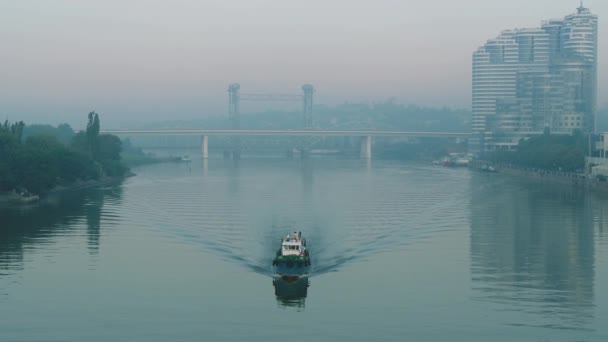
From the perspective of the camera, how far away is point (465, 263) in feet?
44.6

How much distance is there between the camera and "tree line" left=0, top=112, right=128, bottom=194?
75.5 feet

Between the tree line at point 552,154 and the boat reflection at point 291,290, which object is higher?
the tree line at point 552,154

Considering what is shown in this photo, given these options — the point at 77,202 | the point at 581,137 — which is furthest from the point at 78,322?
the point at 581,137

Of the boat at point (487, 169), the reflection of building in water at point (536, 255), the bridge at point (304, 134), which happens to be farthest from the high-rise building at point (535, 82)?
the reflection of building in water at point (536, 255)

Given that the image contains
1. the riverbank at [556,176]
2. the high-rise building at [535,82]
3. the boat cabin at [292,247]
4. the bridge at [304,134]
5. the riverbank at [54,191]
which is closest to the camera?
the boat cabin at [292,247]

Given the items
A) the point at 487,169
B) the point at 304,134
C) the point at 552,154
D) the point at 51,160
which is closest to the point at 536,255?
the point at 51,160

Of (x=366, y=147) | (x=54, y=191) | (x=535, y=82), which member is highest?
(x=535, y=82)

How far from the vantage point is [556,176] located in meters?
34.8

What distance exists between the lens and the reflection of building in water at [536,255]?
10859mm

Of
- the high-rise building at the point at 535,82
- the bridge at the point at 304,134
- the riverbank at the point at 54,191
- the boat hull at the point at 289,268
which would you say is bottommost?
the boat hull at the point at 289,268

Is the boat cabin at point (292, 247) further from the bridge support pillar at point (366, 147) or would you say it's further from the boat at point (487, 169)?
the bridge support pillar at point (366, 147)

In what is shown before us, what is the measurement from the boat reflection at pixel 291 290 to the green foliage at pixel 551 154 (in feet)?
81.7

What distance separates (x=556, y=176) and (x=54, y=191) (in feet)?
62.8

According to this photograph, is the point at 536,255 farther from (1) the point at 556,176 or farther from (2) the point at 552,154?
(2) the point at 552,154
